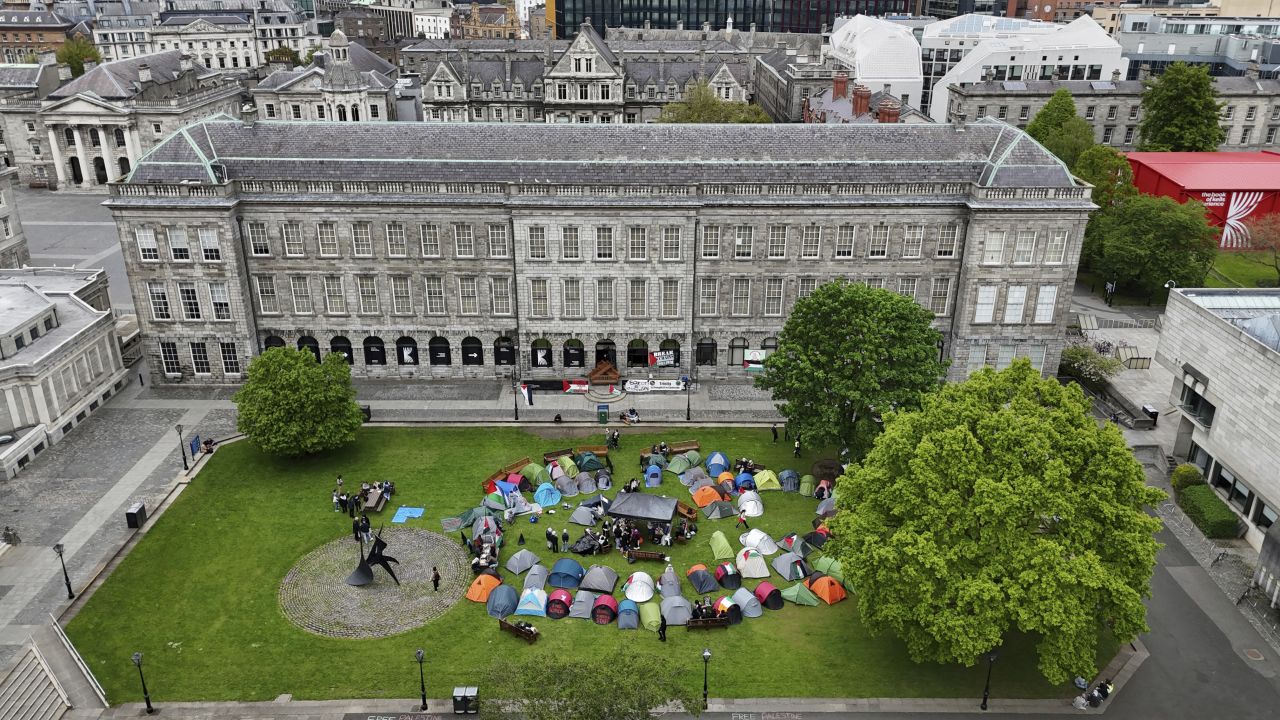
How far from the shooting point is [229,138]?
7025 cm

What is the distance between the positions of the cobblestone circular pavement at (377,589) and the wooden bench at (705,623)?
1192 centimetres

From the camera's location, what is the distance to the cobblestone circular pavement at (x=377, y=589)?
152 ft

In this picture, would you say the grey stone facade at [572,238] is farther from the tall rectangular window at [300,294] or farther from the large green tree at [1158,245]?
the large green tree at [1158,245]

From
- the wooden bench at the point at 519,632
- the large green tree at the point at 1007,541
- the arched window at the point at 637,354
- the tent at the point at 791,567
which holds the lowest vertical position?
the wooden bench at the point at 519,632

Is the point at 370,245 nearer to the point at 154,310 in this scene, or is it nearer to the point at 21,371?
the point at 154,310

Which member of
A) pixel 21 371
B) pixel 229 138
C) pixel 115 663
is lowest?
pixel 115 663

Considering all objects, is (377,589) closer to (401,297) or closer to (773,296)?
(401,297)

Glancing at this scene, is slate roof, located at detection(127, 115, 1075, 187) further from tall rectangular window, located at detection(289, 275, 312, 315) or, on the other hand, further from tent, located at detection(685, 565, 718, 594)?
tent, located at detection(685, 565, 718, 594)

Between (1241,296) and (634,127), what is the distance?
4286 cm

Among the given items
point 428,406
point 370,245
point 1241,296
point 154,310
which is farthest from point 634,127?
point 1241,296

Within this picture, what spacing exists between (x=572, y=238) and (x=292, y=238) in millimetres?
20227

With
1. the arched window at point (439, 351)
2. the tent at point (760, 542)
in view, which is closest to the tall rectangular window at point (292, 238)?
the arched window at point (439, 351)

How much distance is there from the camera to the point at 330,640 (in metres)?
45.3

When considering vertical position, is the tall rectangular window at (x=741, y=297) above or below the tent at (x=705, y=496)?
above
